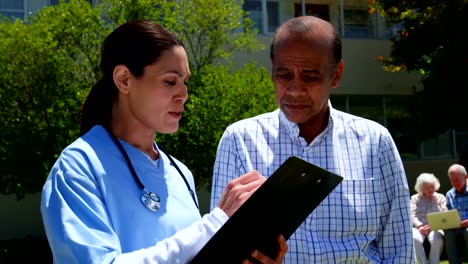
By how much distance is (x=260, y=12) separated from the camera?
16938 millimetres

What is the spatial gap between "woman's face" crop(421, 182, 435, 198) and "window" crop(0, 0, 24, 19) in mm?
9627

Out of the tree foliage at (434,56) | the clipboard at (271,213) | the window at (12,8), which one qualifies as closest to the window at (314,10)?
the tree foliage at (434,56)

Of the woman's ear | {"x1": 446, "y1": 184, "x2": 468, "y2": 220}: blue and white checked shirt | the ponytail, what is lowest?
{"x1": 446, "y1": 184, "x2": 468, "y2": 220}: blue and white checked shirt

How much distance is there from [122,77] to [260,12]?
1506 cm

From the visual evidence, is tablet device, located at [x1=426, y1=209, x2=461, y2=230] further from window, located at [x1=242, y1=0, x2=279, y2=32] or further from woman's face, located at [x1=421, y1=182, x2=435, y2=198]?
window, located at [x1=242, y1=0, x2=279, y2=32]

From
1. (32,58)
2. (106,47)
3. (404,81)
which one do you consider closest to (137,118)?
(106,47)

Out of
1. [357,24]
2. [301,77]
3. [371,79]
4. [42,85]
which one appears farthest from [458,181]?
[357,24]

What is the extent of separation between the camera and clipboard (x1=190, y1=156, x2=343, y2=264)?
166cm

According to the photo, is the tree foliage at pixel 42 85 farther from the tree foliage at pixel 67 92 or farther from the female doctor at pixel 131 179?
the female doctor at pixel 131 179

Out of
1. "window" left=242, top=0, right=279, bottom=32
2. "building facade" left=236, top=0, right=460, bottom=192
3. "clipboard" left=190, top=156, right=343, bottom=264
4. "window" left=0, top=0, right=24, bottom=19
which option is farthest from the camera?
"building facade" left=236, top=0, right=460, bottom=192

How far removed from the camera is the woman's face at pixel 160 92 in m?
2.16

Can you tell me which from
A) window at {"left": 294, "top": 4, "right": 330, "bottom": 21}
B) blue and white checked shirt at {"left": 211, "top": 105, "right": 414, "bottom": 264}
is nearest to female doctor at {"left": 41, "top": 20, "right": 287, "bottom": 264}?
blue and white checked shirt at {"left": 211, "top": 105, "right": 414, "bottom": 264}

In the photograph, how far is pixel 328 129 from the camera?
2609mm

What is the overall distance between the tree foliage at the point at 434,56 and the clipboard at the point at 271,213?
14.3 metres
